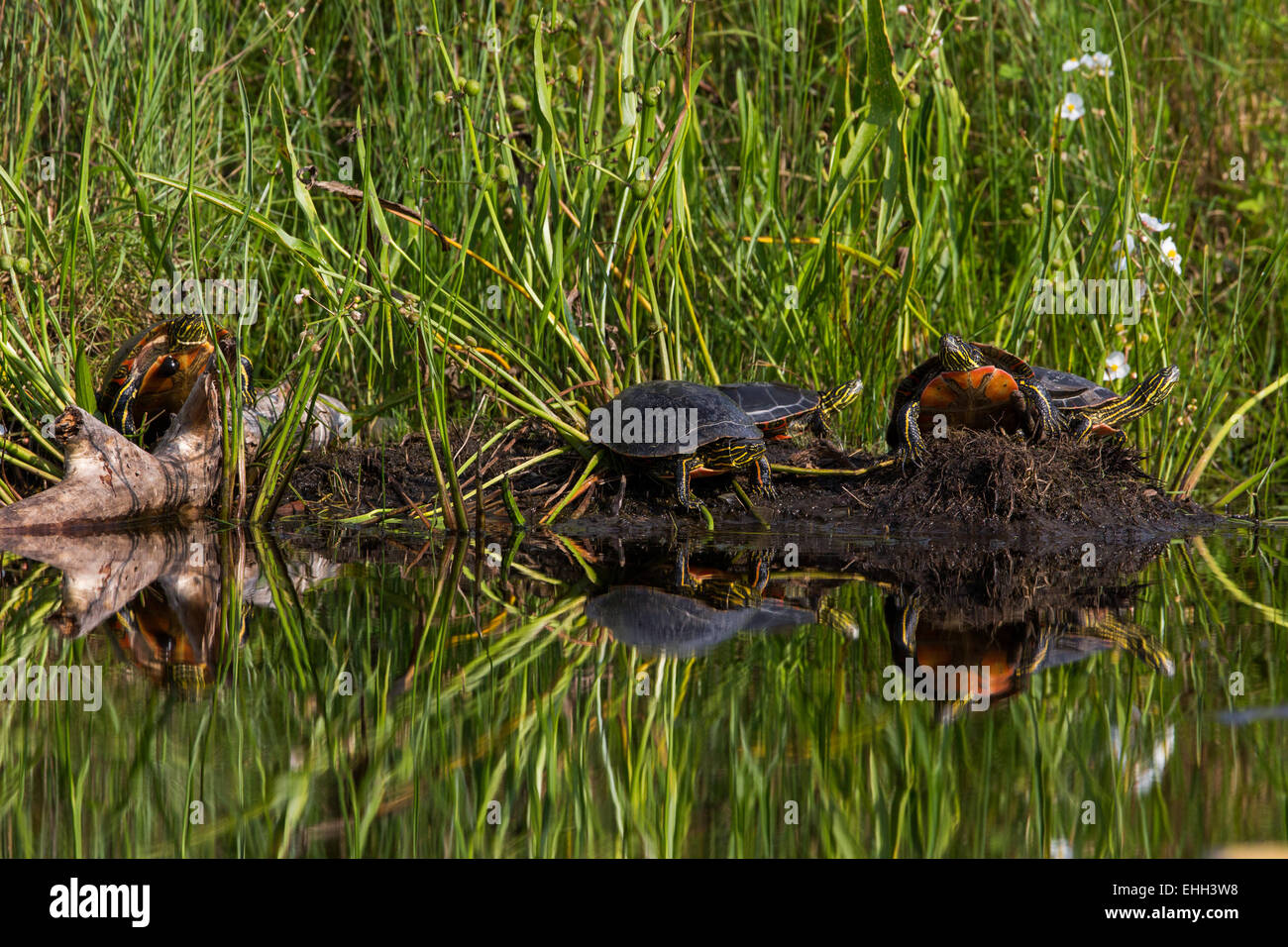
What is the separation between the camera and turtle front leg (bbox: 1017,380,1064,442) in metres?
3.86

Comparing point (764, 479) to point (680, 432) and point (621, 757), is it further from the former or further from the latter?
point (621, 757)

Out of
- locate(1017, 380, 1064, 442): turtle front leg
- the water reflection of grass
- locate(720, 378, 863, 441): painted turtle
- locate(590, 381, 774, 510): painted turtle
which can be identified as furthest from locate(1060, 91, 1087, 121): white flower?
the water reflection of grass

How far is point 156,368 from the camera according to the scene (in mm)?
3812

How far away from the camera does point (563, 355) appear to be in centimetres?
422

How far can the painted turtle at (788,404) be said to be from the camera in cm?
398

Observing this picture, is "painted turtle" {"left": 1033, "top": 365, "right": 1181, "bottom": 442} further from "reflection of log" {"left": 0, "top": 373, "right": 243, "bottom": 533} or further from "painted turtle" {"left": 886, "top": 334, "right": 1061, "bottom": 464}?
"reflection of log" {"left": 0, "top": 373, "right": 243, "bottom": 533}

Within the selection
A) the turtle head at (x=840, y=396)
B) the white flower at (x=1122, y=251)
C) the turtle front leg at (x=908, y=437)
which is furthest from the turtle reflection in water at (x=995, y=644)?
the white flower at (x=1122, y=251)

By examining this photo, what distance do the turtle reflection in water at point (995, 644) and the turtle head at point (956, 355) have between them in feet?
4.28

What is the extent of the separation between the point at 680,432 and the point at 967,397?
103 cm

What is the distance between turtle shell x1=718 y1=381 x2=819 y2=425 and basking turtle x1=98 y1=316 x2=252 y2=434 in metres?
1.69

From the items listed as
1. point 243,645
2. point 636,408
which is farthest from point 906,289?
point 243,645

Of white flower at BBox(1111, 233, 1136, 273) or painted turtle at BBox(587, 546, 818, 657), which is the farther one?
white flower at BBox(1111, 233, 1136, 273)

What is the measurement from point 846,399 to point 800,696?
248 centimetres

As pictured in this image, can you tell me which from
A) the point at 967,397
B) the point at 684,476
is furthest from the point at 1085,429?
the point at 684,476
